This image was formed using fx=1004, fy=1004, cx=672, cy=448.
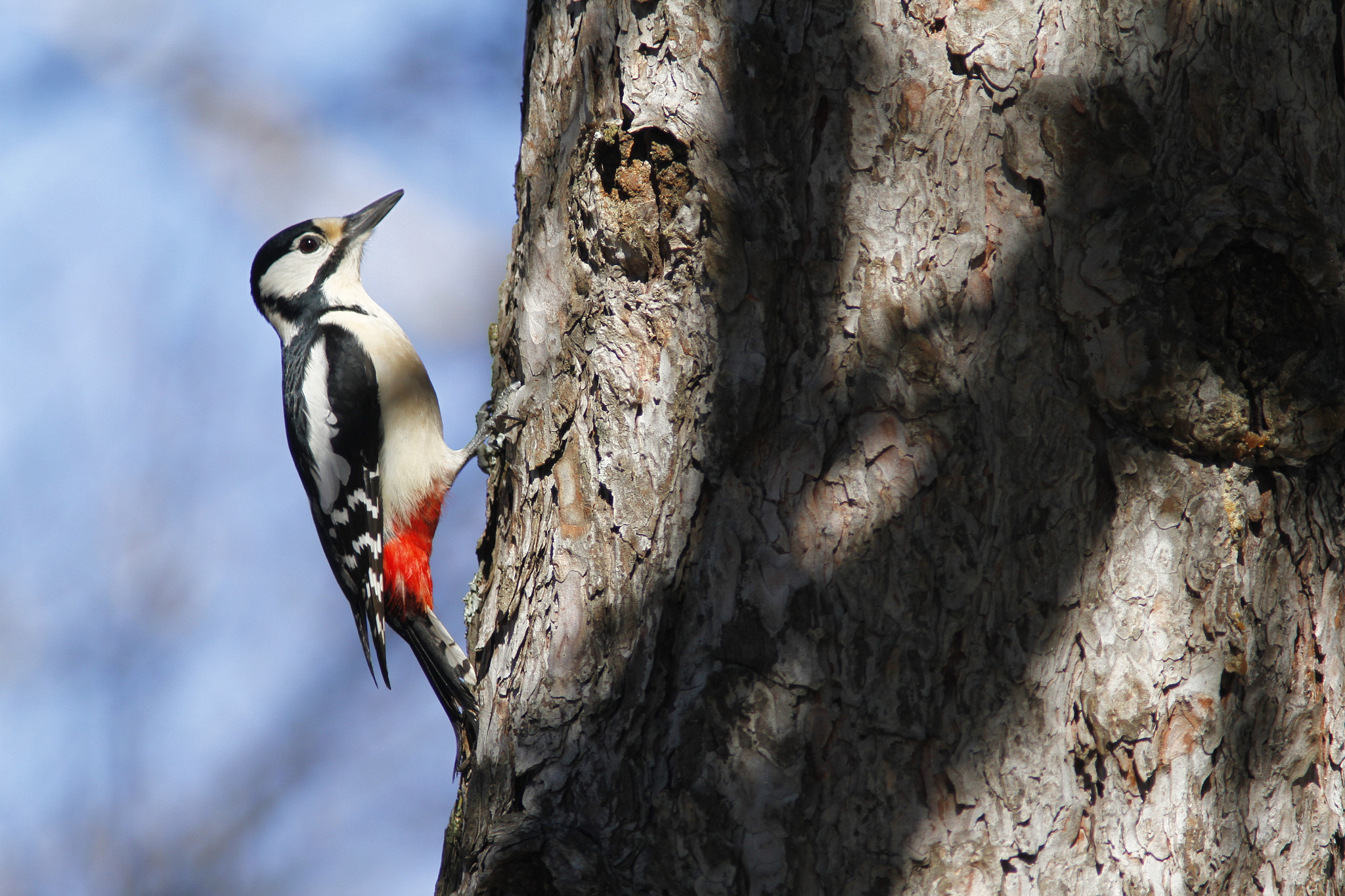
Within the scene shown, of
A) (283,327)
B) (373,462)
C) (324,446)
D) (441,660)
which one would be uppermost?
(283,327)

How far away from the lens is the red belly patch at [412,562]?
11.9 feet

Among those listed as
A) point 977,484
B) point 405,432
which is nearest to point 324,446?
point 405,432

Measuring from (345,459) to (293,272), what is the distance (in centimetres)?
111

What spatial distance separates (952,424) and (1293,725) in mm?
662

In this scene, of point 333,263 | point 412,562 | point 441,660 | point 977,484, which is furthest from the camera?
point 333,263

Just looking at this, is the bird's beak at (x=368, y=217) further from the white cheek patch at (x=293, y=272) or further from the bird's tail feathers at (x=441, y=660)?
the bird's tail feathers at (x=441, y=660)

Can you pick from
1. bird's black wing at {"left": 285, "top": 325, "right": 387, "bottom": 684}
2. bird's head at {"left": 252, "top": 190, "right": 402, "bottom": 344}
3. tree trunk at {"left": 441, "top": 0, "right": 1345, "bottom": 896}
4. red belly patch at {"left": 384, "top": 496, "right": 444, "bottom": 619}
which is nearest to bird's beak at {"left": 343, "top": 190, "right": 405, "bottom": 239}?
bird's head at {"left": 252, "top": 190, "right": 402, "bottom": 344}

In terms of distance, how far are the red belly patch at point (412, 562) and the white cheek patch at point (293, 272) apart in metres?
1.29

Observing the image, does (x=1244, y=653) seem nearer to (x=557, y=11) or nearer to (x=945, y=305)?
(x=945, y=305)

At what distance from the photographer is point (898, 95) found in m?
1.62

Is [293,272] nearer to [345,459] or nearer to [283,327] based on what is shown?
[283,327]

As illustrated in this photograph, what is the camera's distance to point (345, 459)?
12.4ft

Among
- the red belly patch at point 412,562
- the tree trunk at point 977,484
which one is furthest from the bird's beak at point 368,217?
the tree trunk at point 977,484

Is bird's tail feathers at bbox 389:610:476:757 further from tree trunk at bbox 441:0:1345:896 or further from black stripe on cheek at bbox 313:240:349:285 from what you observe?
black stripe on cheek at bbox 313:240:349:285
